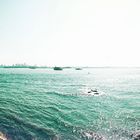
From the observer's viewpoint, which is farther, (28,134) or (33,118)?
(33,118)

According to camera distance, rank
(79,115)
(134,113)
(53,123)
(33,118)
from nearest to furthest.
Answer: (53,123) < (33,118) < (79,115) < (134,113)

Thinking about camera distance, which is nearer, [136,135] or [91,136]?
[91,136]

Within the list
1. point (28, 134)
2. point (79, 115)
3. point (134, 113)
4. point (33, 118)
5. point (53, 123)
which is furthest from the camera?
point (134, 113)

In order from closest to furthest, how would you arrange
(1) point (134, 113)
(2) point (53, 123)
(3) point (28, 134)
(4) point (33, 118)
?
1. (3) point (28, 134)
2. (2) point (53, 123)
3. (4) point (33, 118)
4. (1) point (134, 113)

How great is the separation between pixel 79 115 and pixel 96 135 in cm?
831

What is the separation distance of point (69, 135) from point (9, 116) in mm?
9852

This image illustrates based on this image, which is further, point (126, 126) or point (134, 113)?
point (134, 113)

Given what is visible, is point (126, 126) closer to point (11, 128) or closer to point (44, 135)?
point (44, 135)

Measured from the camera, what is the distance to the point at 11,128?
854 inches

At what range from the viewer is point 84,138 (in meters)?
20.7

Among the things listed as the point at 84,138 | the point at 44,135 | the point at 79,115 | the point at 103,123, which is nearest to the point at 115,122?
the point at 103,123

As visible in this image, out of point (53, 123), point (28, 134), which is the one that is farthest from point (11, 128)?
point (53, 123)

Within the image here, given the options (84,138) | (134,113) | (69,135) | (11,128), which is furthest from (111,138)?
(134,113)

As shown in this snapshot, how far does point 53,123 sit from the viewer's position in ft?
82.3
